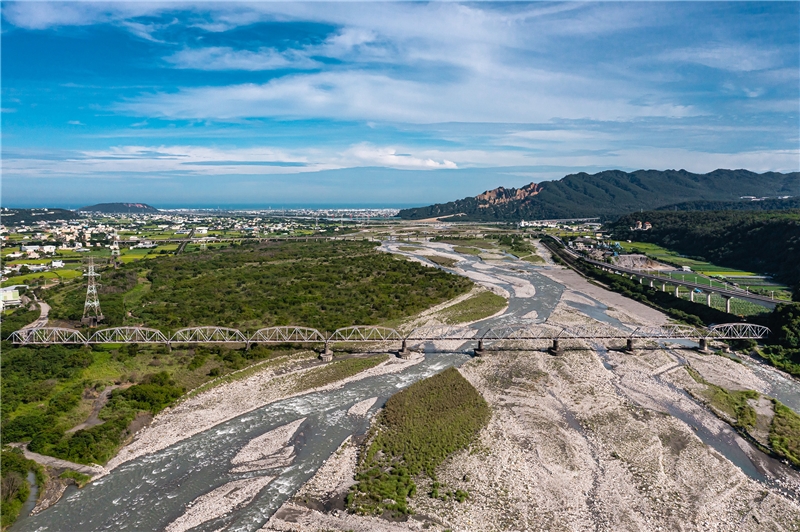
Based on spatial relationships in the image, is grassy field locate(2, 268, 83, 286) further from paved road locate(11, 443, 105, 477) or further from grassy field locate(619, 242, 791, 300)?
grassy field locate(619, 242, 791, 300)

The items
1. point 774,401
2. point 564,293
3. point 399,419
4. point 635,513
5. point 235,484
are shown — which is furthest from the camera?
point 564,293

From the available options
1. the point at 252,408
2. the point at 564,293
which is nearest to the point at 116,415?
the point at 252,408

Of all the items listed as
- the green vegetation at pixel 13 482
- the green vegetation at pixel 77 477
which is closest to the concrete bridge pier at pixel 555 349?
the green vegetation at pixel 77 477

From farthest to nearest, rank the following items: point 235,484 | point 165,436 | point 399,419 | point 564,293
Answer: point 564,293 < point 399,419 < point 165,436 < point 235,484

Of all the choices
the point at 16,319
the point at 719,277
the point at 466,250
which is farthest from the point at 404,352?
the point at 466,250

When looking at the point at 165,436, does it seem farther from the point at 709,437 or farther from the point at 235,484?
the point at 709,437

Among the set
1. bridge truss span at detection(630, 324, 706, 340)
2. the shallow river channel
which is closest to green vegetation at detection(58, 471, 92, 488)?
the shallow river channel

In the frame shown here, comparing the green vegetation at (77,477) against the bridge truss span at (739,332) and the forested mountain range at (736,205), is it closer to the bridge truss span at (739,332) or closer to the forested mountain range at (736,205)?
the bridge truss span at (739,332)

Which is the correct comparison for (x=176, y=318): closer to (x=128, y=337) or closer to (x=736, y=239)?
(x=128, y=337)
